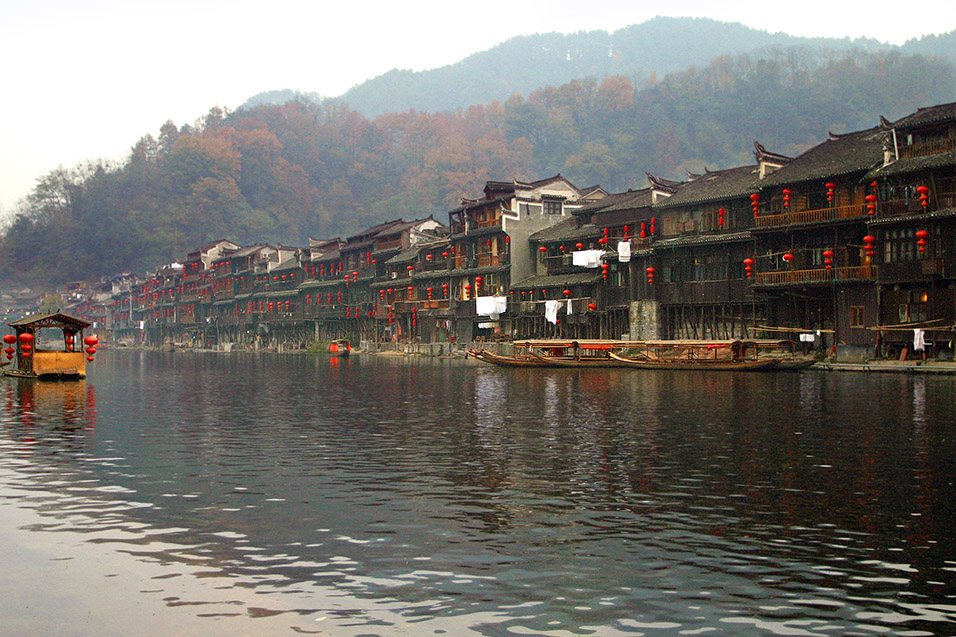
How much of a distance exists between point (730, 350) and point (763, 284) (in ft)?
16.8

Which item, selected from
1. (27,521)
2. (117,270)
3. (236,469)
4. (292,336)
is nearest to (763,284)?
(236,469)

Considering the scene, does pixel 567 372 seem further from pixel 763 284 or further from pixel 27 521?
pixel 27 521

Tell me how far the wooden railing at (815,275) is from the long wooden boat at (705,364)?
7105mm

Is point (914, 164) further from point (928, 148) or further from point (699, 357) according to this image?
point (699, 357)

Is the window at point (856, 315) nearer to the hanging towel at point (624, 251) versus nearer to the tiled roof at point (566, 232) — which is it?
the hanging towel at point (624, 251)

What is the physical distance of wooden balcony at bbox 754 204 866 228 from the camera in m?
51.9

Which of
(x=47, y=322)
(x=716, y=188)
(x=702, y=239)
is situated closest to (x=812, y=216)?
(x=702, y=239)

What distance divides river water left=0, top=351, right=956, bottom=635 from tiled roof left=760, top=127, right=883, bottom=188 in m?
27.9

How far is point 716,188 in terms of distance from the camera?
62219 millimetres

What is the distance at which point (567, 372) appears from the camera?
54375mm

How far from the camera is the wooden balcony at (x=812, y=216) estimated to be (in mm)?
51897

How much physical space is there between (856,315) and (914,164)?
934cm

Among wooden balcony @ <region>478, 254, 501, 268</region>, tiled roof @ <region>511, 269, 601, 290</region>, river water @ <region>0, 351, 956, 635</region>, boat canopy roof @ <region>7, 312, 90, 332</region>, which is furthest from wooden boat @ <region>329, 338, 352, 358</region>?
river water @ <region>0, 351, 956, 635</region>

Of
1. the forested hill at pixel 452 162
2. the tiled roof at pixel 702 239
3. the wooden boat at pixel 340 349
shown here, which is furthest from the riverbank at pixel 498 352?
the forested hill at pixel 452 162
